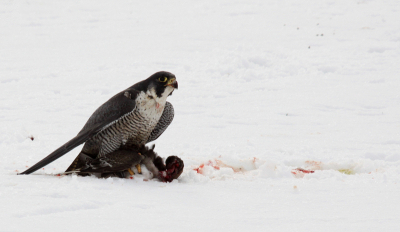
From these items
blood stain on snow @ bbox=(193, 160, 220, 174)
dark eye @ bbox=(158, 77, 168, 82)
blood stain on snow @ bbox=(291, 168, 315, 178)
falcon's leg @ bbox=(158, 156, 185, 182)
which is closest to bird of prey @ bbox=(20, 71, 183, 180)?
dark eye @ bbox=(158, 77, 168, 82)

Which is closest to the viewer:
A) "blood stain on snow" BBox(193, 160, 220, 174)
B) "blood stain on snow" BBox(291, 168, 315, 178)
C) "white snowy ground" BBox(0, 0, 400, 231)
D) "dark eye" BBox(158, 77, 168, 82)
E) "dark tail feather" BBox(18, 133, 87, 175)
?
"white snowy ground" BBox(0, 0, 400, 231)

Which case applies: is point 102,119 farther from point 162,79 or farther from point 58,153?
point 162,79

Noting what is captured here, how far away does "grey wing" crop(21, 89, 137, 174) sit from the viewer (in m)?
3.88

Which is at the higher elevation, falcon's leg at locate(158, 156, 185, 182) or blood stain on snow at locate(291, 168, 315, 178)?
falcon's leg at locate(158, 156, 185, 182)

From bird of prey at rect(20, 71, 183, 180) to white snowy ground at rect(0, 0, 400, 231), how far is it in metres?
0.26

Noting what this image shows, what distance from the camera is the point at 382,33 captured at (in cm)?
1105

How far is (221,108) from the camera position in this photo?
281 inches

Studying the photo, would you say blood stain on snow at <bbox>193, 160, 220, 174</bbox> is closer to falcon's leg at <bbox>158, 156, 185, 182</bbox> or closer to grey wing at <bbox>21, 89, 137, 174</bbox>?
falcon's leg at <bbox>158, 156, 185, 182</bbox>

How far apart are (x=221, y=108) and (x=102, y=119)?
3377 millimetres

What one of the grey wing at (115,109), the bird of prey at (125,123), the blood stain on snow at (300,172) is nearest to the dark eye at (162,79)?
the bird of prey at (125,123)

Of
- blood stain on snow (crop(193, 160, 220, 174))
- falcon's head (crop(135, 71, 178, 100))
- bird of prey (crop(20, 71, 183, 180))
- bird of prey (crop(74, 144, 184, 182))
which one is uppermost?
falcon's head (crop(135, 71, 178, 100))

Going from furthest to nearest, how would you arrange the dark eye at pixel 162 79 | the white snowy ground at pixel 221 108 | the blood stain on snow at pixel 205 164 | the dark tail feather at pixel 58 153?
the blood stain on snow at pixel 205 164
the dark eye at pixel 162 79
the dark tail feather at pixel 58 153
the white snowy ground at pixel 221 108

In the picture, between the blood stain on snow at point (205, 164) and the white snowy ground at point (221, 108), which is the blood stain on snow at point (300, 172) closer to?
Answer: the white snowy ground at point (221, 108)

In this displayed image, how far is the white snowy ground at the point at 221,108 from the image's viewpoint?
3.14m
